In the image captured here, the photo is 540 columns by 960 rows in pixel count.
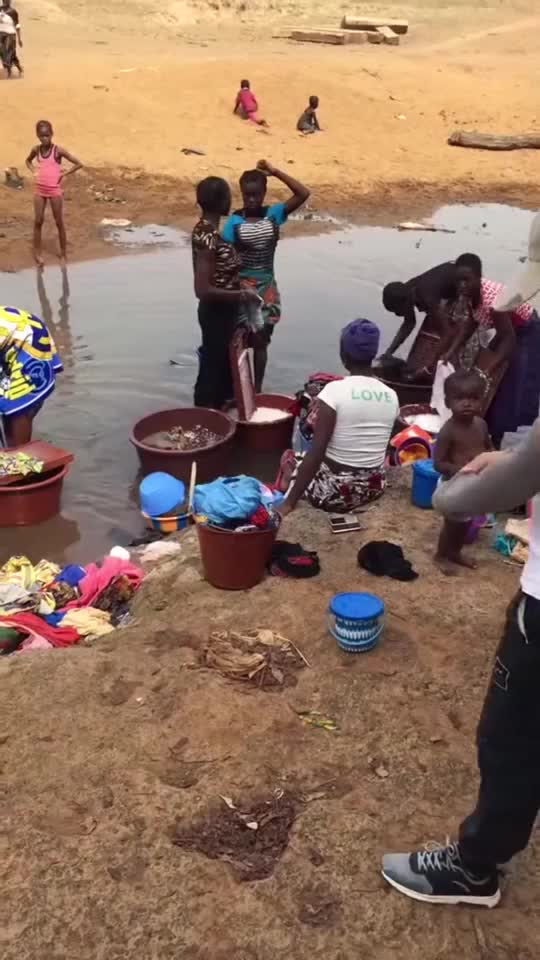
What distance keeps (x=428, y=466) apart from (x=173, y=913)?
3291 mm

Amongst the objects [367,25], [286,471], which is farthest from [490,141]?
[286,471]

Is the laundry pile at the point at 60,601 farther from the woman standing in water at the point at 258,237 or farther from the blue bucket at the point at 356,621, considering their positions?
the woman standing in water at the point at 258,237

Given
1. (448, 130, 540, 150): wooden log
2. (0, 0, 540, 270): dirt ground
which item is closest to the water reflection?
(0, 0, 540, 270): dirt ground

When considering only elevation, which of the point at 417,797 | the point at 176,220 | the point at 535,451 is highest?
the point at 535,451

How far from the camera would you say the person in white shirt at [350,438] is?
492 centimetres

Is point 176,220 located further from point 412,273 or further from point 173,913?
point 173,913

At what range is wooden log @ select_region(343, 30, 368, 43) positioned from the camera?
1219 inches

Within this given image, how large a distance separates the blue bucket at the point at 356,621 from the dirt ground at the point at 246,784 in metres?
0.07

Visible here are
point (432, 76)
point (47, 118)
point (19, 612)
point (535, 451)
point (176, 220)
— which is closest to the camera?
point (535, 451)

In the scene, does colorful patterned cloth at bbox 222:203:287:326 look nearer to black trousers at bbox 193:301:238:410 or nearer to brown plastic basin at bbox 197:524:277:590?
black trousers at bbox 193:301:238:410

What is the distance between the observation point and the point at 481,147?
20.1 meters

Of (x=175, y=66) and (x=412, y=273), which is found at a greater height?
(x=175, y=66)

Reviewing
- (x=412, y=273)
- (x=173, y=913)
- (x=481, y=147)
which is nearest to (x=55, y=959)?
(x=173, y=913)

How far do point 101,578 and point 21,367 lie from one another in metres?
1.52
